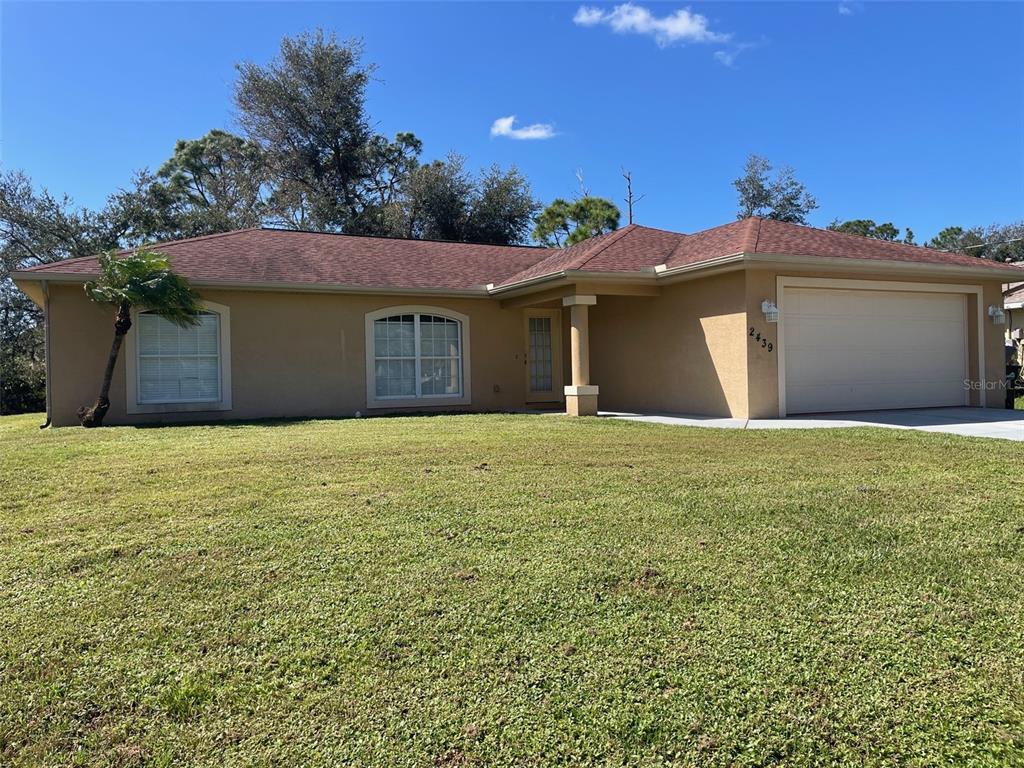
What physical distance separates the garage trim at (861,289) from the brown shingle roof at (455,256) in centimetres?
49

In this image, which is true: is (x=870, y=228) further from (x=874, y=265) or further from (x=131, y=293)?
(x=131, y=293)

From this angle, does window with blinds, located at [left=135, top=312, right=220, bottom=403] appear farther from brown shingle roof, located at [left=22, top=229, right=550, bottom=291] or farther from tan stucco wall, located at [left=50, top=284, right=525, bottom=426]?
brown shingle roof, located at [left=22, top=229, right=550, bottom=291]

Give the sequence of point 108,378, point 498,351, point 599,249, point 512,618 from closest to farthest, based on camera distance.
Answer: point 512,618
point 108,378
point 599,249
point 498,351

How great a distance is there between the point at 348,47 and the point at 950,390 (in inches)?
1005

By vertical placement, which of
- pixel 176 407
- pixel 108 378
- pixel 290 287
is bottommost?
pixel 176 407

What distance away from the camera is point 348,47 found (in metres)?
28.2

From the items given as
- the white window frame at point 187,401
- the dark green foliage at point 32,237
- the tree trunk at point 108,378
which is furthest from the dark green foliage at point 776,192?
the tree trunk at point 108,378

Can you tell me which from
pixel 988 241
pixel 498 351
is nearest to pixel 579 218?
pixel 498 351

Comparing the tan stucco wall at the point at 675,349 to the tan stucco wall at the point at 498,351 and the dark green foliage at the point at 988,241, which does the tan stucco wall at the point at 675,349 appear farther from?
the dark green foliage at the point at 988,241

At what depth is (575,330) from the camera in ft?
43.1

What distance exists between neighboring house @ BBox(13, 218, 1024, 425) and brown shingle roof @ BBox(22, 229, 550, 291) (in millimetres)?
72

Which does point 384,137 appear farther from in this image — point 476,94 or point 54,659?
point 54,659

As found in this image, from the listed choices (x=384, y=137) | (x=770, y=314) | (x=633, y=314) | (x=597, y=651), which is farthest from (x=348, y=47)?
(x=597, y=651)

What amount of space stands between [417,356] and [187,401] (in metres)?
4.64
